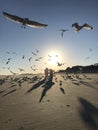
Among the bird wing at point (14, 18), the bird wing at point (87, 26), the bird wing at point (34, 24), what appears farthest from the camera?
the bird wing at point (87, 26)

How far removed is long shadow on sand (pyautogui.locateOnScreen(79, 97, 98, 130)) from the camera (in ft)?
37.8

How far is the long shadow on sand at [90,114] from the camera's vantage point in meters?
11.5

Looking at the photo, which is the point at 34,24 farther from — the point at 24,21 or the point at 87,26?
the point at 87,26

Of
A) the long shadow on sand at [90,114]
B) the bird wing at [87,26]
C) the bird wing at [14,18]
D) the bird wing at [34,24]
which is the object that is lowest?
the long shadow on sand at [90,114]

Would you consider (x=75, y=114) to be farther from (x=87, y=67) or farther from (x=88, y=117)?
(x=87, y=67)

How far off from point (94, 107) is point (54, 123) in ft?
13.4

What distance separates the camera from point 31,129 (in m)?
11.3

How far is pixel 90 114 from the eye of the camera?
1348 cm

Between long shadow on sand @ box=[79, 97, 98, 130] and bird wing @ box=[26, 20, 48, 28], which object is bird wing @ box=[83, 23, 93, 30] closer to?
bird wing @ box=[26, 20, 48, 28]

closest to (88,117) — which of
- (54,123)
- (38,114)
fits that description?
(54,123)

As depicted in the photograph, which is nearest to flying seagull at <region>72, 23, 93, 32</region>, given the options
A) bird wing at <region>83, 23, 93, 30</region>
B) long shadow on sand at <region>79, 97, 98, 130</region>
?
bird wing at <region>83, 23, 93, 30</region>

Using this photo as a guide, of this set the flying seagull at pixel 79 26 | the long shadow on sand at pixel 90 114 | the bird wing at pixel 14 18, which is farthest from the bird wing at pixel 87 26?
the long shadow on sand at pixel 90 114

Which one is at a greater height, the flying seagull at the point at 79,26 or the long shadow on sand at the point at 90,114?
the flying seagull at the point at 79,26

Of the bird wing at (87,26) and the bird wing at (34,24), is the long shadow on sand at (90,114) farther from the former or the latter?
the bird wing at (34,24)
